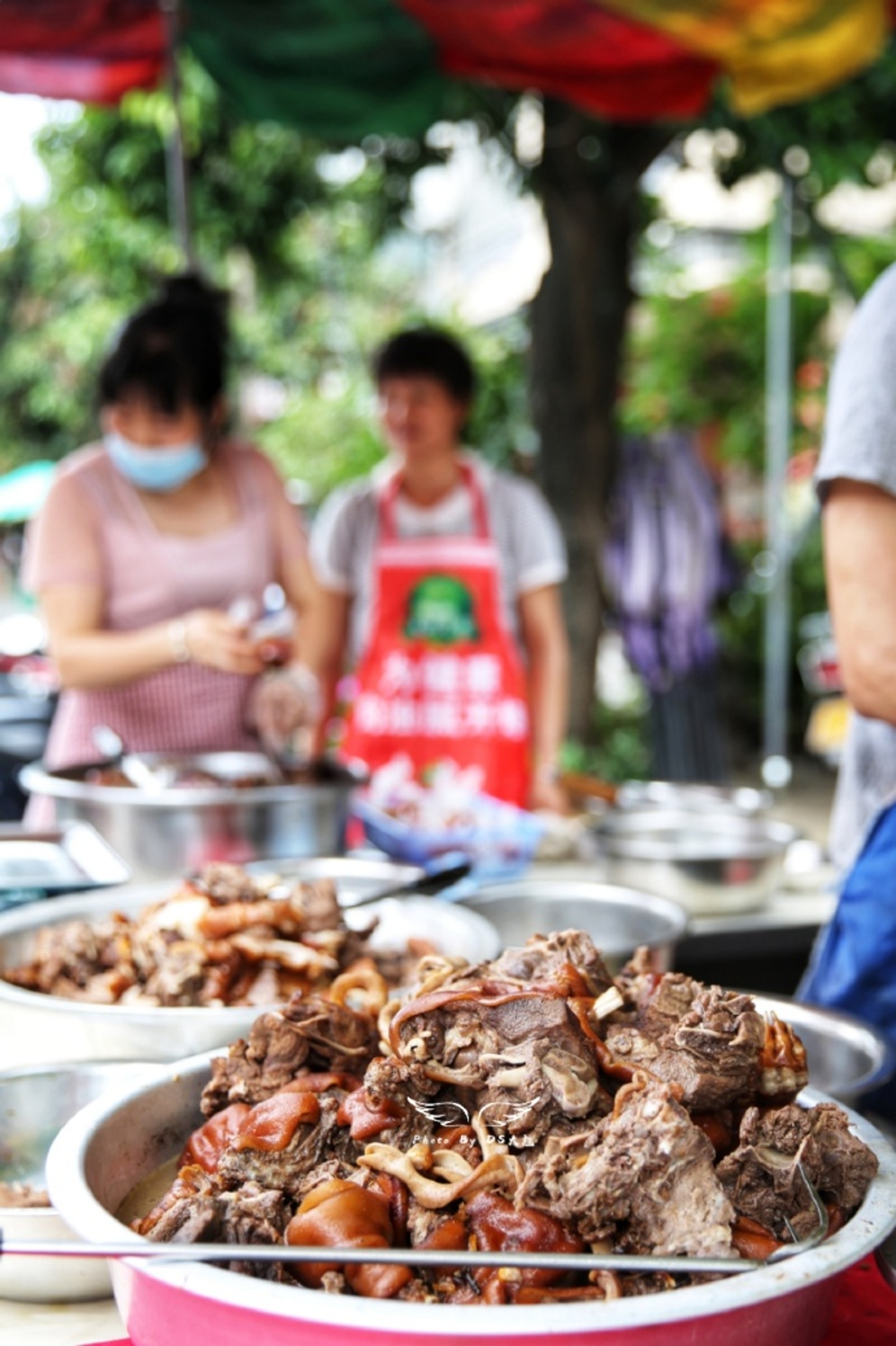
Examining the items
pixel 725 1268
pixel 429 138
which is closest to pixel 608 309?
pixel 429 138

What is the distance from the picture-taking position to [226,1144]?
1.19m

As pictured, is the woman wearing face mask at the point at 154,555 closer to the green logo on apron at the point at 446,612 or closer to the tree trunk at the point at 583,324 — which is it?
the green logo on apron at the point at 446,612

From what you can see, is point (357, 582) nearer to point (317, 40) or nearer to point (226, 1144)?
point (317, 40)

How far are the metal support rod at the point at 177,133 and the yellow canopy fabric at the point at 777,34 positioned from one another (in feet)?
4.38

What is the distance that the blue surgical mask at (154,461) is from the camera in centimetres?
311

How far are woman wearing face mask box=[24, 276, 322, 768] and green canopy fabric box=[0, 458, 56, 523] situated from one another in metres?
6.10

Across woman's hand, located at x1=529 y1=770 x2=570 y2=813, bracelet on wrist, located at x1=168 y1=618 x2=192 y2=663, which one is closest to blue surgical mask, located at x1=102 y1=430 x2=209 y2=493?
bracelet on wrist, located at x1=168 y1=618 x2=192 y2=663

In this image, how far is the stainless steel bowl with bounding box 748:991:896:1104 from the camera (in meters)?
1.76

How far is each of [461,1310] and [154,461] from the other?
99.4 inches

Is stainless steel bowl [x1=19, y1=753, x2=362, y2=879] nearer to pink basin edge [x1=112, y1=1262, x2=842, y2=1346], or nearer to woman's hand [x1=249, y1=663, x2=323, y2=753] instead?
woman's hand [x1=249, y1=663, x2=323, y2=753]

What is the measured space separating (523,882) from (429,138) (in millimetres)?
5949

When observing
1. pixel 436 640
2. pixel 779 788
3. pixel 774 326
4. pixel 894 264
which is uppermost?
pixel 774 326

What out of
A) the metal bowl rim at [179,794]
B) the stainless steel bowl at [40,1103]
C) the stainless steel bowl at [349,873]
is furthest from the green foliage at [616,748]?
the stainless steel bowl at [40,1103]

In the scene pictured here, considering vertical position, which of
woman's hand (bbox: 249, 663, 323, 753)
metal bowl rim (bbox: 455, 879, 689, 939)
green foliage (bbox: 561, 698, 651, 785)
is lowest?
green foliage (bbox: 561, 698, 651, 785)
